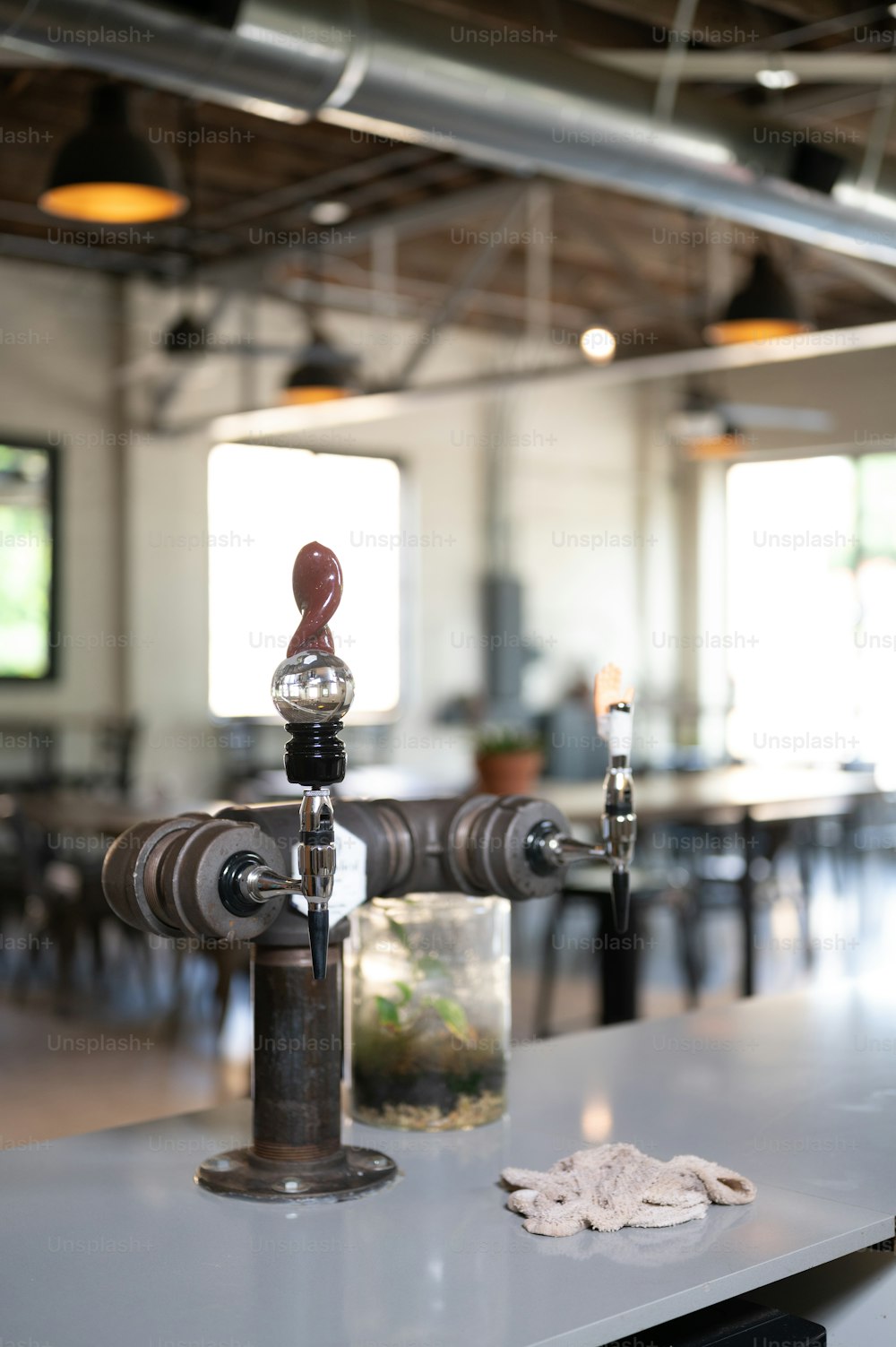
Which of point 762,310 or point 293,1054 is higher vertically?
point 762,310

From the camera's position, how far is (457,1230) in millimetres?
1431

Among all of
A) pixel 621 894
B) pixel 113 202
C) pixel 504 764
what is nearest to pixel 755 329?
pixel 504 764

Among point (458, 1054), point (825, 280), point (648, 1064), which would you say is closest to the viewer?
point (458, 1054)

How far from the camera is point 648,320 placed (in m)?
12.1

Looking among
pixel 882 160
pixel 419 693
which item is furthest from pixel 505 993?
pixel 419 693

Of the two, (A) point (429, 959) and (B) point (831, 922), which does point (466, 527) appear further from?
(A) point (429, 959)

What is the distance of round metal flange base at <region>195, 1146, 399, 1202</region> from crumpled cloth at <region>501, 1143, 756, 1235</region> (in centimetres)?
14

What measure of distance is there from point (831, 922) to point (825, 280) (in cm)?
481

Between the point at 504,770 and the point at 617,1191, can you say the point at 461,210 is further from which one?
the point at 617,1191

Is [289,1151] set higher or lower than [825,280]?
lower

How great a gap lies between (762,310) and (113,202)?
111 inches

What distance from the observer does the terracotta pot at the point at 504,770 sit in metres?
5.72

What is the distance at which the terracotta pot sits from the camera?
5723mm

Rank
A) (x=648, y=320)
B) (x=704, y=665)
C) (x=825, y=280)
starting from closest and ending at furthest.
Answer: (x=825, y=280)
(x=648, y=320)
(x=704, y=665)
